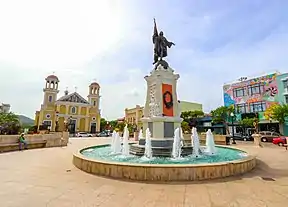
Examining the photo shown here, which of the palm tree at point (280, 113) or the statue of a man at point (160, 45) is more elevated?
the statue of a man at point (160, 45)

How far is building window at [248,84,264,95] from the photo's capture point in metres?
36.1

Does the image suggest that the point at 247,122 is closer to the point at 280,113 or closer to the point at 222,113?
the point at 222,113

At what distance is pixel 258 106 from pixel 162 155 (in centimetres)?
3439

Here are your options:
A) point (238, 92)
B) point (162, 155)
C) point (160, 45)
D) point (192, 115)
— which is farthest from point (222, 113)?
point (162, 155)

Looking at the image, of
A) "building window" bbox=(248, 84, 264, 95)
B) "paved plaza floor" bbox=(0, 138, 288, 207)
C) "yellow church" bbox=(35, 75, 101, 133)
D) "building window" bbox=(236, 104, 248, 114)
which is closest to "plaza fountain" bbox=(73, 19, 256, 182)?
"paved plaza floor" bbox=(0, 138, 288, 207)

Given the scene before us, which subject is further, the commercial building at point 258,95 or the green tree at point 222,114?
the green tree at point 222,114

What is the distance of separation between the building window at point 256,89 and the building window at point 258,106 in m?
2.14

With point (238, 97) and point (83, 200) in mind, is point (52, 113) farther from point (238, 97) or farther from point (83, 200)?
point (83, 200)

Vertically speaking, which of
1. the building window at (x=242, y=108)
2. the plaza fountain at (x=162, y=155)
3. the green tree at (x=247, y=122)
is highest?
the building window at (x=242, y=108)

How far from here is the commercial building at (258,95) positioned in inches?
1318

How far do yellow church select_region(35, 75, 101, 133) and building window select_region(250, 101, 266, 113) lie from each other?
4433 centimetres

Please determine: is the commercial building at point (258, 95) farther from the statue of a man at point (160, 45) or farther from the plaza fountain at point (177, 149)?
the plaza fountain at point (177, 149)

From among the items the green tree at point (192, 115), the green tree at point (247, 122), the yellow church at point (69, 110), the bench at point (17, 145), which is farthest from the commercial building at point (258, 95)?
the yellow church at point (69, 110)

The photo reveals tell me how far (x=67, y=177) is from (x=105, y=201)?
265 cm
